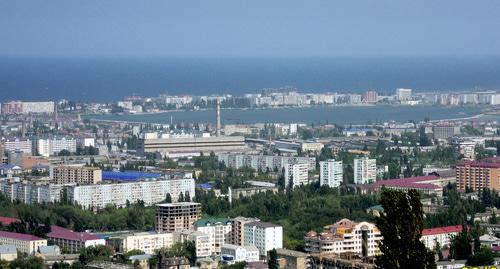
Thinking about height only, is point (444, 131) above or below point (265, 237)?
above

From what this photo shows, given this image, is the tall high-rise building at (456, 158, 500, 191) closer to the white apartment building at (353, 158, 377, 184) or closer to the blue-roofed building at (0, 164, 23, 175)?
the white apartment building at (353, 158, 377, 184)

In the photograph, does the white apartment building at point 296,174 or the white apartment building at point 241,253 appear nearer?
the white apartment building at point 241,253

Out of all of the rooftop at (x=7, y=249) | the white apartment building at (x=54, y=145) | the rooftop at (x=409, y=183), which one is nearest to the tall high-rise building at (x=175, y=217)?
the rooftop at (x=7, y=249)

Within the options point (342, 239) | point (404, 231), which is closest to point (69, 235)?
point (342, 239)

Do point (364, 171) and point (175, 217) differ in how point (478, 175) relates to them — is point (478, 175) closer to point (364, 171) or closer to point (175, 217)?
point (364, 171)

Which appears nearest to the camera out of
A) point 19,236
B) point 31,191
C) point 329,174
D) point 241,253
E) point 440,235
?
point 241,253

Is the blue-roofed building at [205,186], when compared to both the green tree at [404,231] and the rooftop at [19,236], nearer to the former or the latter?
the rooftop at [19,236]
